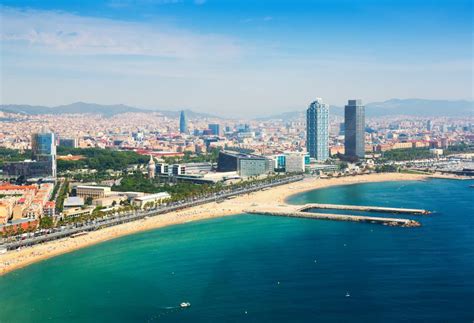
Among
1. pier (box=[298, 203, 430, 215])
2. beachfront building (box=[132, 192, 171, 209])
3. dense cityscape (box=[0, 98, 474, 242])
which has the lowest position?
pier (box=[298, 203, 430, 215])

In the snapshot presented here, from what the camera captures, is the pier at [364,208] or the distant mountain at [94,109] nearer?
the pier at [364,208]

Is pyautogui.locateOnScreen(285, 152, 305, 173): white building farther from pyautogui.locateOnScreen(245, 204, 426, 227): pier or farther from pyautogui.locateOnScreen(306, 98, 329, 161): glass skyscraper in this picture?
pyautogui.locateOnScreen(245, 204, 426, 227): pier

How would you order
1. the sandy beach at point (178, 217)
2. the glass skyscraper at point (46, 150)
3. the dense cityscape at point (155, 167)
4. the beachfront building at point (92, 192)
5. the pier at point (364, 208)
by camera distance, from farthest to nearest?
the glass skyscraper at point (46, 150) < the beachfront building at point (92, 192) < the dense cityscape at point (155, 167) < the pier at point (364, 208) < the sandy beach at point (178, 217)

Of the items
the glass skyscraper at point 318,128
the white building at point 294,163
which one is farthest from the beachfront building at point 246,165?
→ the glass skyscraper at point 318,128

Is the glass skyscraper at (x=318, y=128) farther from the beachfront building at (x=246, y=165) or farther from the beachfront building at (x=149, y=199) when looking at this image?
the beachfront building at (x=149, y=199)

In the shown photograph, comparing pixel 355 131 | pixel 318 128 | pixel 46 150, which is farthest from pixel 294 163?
pixel 46 150

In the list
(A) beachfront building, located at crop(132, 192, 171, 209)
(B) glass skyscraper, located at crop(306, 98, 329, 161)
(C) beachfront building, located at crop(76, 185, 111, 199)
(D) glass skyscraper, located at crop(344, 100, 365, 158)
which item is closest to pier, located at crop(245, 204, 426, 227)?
(A) beachfront building, located at crop(132, 192, 171, 209)

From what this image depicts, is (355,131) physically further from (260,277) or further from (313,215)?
(260,277)
